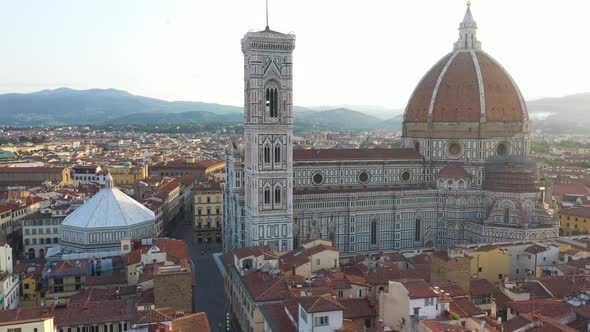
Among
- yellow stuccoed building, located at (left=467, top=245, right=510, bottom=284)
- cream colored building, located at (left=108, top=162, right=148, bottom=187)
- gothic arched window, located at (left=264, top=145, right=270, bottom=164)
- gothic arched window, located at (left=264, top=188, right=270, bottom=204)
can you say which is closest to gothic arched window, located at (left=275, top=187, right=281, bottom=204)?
gothic arched window, located at (left=264, top=188, right=270, bottom=204)

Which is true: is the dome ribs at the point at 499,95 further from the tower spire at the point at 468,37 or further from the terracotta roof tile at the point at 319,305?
the terracotta roof tile at the point at 319,305

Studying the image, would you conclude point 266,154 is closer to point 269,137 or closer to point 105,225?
point 269,137

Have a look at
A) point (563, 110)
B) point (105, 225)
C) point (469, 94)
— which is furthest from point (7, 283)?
point (563, 110)

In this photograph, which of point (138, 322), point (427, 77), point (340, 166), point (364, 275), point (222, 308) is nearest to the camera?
point (138, 322)

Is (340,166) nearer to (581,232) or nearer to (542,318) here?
(581,232)

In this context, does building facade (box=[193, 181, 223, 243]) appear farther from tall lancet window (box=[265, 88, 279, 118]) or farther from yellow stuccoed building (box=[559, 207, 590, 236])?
yellow stuccoed building (box=[559, 207, 590, 236])

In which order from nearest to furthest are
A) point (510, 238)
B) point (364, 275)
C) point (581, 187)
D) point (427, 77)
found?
1. point (364, 275)
2. point (510, 238)
3. point (427, 77)
4. point (581, 187)

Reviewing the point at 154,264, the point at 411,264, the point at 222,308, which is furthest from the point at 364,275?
the point at 154,264
